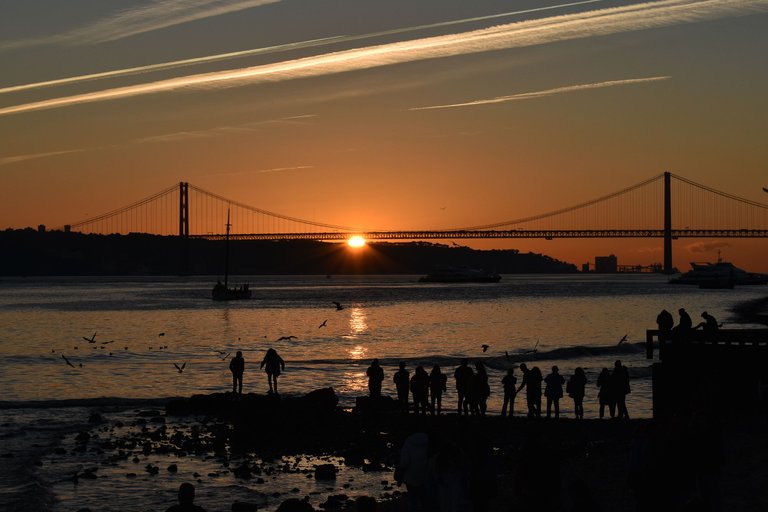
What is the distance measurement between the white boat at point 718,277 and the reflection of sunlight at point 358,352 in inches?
5030

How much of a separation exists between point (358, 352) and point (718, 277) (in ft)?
447

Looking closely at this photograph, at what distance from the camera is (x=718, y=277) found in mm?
172250

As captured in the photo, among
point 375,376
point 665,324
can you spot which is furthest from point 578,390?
point 375,376

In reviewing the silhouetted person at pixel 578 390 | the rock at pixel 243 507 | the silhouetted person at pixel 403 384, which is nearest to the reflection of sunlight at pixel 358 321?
the silhouetted person at pixel 403 384

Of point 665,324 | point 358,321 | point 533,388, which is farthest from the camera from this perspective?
point 358,321

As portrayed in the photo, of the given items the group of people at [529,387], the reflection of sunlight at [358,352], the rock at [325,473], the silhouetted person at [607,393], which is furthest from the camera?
the reflection of sunlight at [358,352]

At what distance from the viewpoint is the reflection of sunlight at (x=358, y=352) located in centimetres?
4721

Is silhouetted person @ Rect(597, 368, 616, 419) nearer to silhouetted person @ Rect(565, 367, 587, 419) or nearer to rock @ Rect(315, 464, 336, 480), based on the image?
silhouetted person @ Rect(565, 367, 587, 419)

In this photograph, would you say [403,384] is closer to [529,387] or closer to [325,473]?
[529,387]

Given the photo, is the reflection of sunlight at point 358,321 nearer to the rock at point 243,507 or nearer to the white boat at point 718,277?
the rock at point 243,507

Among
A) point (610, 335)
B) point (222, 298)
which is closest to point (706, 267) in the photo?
point (222, 298)

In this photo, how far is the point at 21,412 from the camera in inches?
1072

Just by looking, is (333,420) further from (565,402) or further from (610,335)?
(610,335)

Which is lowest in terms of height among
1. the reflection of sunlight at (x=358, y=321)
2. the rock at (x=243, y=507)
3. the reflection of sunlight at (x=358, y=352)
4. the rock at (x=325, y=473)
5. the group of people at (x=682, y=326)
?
the rock at (x=243, y=507)
